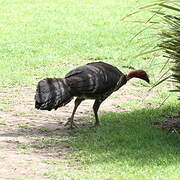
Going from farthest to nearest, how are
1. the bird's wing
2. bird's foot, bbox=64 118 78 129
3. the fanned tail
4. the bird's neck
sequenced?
1. the bird's neck
2. bird's foot, bbox=64 118 78 129
3. the bird's wing
4. the fanned tail

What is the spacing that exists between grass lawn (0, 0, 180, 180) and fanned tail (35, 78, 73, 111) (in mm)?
486

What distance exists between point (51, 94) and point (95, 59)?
5476 millimetres

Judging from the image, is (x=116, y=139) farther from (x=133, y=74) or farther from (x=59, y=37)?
(x=59, y=37)

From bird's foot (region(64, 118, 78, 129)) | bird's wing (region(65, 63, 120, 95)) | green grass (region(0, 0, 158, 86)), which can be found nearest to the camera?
bird's wing (region(65, 63, 120, 95))

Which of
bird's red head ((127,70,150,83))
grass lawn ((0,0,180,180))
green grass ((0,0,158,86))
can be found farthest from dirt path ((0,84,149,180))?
green grass ((0,0,158,86))

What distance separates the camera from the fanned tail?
794cm

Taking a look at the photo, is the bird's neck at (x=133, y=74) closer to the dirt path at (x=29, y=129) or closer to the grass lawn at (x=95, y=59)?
the grass lawn at (x=95, y=59)

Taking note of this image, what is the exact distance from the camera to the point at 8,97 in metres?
10.5

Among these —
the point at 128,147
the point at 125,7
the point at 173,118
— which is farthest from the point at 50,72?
the point at 125,7

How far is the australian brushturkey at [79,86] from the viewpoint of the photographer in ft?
26.3

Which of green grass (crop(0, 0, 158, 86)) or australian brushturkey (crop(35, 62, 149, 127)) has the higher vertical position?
australian brushturkey (crop(35, 62, 149, 127))

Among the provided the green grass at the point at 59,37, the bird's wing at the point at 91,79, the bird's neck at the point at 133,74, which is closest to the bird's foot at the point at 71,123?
the bird's wing at the point at 91,79

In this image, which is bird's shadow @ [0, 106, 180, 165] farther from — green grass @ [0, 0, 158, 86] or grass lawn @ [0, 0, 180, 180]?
green grass @ [0, 0, 158, 86]

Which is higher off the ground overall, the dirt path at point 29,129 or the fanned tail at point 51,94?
the fanned tail at point 51,94
